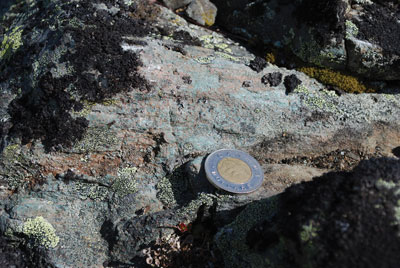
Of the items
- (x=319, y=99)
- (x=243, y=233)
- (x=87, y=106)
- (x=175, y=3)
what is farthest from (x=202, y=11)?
(x=243, y=233)

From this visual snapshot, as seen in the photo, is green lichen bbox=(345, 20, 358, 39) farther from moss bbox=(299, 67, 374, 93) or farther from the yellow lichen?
the yellow lichen

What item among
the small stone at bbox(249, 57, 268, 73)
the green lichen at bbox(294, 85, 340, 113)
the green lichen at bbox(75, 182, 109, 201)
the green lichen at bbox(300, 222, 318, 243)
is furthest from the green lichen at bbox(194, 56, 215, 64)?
the green lichen at bbox(300, 222, 318, 243)

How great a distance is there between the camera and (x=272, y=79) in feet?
21.5

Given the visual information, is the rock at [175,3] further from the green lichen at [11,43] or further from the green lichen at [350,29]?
the green lichen at [350,29]

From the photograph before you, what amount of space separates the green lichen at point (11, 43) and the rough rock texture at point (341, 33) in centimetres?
466

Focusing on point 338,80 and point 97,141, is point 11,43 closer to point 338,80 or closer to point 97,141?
point 97,141

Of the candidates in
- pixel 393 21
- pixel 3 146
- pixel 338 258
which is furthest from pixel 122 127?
pixel 393 21

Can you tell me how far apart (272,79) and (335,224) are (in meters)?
3.32

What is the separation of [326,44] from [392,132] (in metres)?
1.95

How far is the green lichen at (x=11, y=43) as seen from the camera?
6.90 m

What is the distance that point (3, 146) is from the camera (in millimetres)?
5996

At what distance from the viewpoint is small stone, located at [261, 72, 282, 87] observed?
6.54 metres

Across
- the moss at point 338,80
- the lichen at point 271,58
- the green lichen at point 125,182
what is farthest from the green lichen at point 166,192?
the moss at point 338,80

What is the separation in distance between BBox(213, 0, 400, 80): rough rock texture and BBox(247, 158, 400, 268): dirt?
2.94 m
